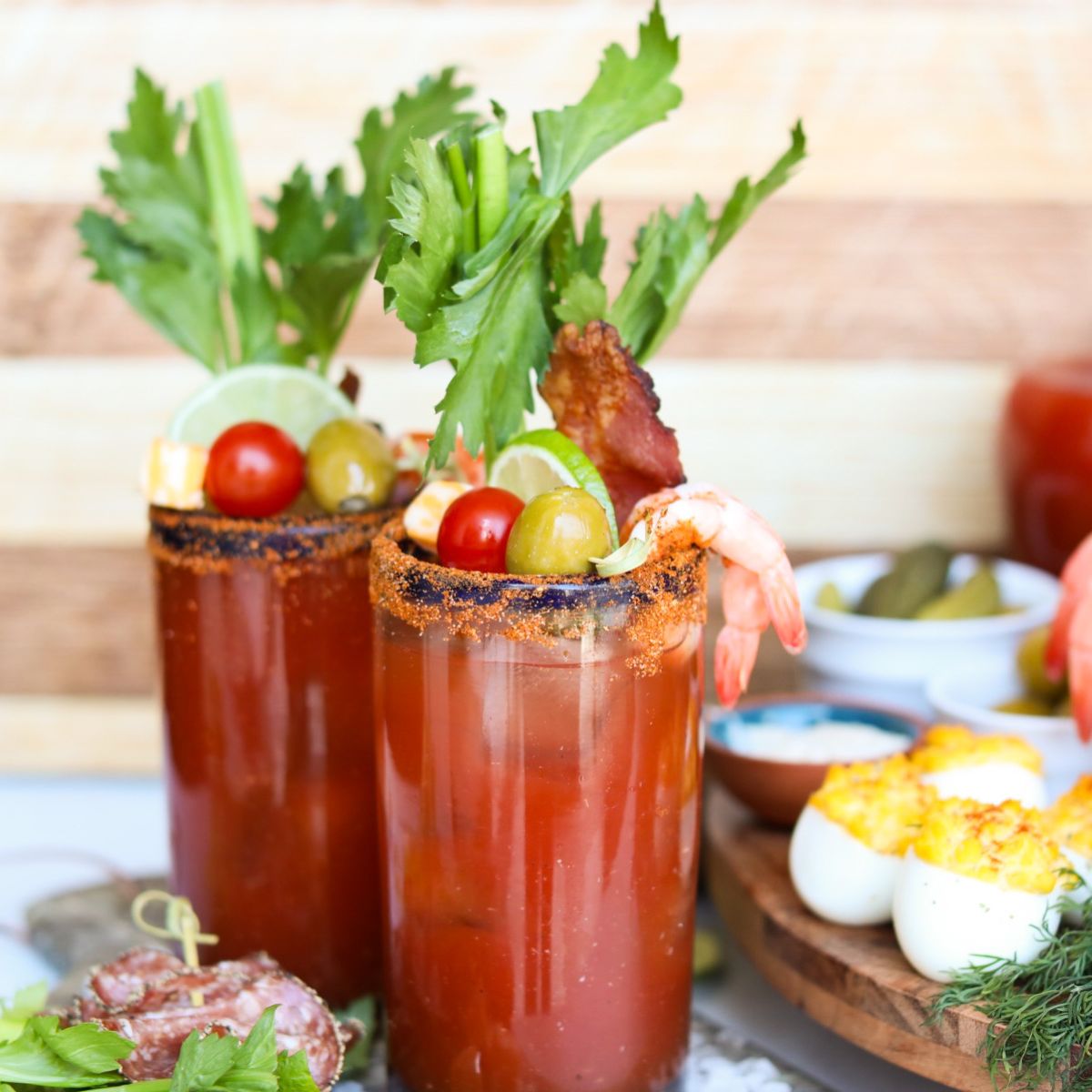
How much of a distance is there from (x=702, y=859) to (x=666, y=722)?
328mm

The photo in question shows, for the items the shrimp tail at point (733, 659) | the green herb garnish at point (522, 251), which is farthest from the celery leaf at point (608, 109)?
the shrimp tail at point (733, 659)

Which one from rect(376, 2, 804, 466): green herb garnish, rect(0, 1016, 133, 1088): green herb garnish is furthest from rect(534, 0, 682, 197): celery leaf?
rect(0, 1016, 133, 1088): green herb garnish

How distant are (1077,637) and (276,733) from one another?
524 mm

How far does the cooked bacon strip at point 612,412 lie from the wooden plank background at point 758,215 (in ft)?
1.71

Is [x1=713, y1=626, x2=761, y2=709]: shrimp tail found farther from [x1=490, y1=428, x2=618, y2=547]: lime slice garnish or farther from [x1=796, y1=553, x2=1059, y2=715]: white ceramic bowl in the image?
[x1=796, y1=553, x2=1059, y2=715]: white ceramic bowl

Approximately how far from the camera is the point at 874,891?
794mm

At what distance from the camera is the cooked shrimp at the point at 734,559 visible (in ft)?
2.27

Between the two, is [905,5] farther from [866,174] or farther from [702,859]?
[702,859]

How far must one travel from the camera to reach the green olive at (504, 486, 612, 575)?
2.16 ft

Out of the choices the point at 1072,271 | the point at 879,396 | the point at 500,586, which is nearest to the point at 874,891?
the point at 500,586

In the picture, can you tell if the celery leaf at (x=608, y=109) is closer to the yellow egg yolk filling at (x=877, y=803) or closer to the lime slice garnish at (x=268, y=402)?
the lime slice garnish at (x=268, y=402)

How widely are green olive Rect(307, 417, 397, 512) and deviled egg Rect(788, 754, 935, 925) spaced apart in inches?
12.8

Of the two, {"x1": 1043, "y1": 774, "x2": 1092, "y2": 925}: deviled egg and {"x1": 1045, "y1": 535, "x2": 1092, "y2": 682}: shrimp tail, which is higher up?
{"x1": 1045, "y1": 535, "x2": 1092, "y2": 682}: shrimp tail

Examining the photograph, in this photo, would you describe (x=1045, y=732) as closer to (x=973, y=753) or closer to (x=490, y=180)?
(x=973, y=753)
